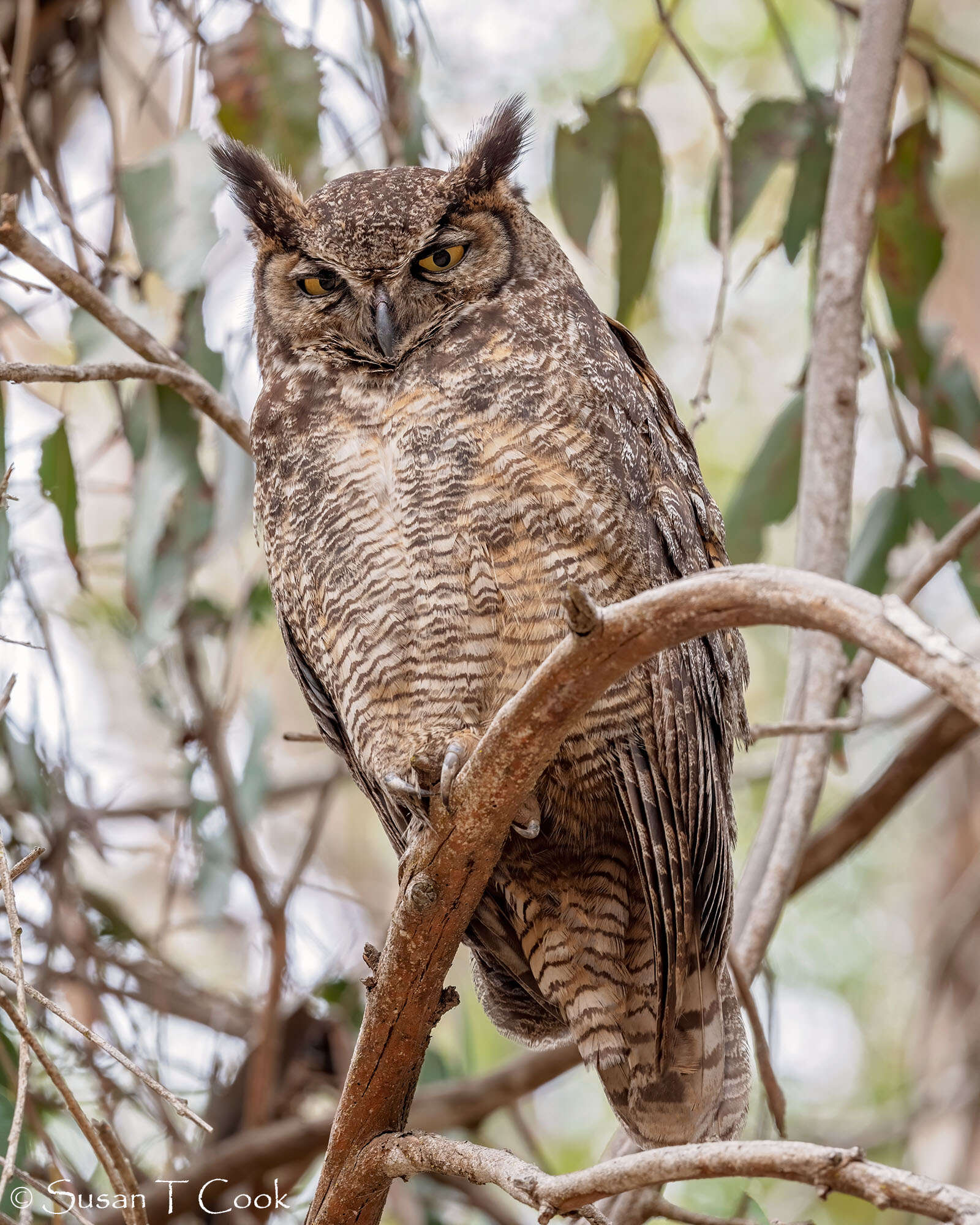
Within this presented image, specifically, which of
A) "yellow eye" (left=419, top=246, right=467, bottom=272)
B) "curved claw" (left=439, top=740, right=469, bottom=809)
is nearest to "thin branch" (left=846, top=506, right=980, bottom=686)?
"curved claw" (left=439, top=740, right=469, bottom=809)

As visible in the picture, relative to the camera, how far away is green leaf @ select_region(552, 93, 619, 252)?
335 cm

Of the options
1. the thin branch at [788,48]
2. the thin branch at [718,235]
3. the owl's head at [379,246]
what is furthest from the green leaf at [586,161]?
the owl's head at [379,246]

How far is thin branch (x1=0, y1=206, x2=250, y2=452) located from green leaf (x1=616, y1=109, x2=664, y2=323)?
121 cm

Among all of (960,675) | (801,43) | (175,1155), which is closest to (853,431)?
(960,675)

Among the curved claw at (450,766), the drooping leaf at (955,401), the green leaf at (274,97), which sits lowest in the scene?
the curved claw at (450,766)

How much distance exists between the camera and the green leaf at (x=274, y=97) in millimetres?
3256

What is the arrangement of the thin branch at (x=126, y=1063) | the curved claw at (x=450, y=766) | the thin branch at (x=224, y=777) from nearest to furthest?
the thin branch at (x=126, y=1063) → the curved claw at (x=450, y=766) → the thin branch at (x=224, y=777)

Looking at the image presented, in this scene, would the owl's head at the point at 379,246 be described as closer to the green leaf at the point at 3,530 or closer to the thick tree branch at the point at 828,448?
the green leaf at the point at 3,530

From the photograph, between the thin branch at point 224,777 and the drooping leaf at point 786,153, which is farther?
the drooping leaf at point 786,153

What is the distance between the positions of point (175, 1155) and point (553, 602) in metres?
2.01

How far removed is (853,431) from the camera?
9.09 ft

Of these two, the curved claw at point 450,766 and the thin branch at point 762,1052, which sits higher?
the curved claw at point 450,766

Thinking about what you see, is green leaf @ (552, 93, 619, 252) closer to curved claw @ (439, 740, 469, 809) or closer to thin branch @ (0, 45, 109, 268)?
thin branch @ (0, 45, 109, 268)

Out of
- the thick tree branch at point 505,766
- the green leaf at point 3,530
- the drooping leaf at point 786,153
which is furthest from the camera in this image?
the drooping leaf at point 786,153
